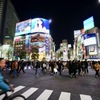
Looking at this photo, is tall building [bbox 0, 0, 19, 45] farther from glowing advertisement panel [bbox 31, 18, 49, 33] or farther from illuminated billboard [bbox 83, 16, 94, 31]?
illuminated billboard [bbox 83, 16, 94, 31]

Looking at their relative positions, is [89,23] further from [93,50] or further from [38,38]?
[38,38]

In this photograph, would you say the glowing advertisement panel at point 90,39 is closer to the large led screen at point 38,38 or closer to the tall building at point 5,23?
the large led screen at point 38,38

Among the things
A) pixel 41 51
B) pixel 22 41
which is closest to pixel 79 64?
pixel 41 51

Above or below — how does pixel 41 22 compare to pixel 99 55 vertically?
above

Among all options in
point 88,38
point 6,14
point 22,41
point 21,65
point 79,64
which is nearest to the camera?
point 79,64

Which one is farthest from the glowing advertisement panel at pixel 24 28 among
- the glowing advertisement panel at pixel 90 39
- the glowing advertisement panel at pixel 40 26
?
the glowing advertisement panel at pixel 90 39

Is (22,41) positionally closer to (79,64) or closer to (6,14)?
(6,14)

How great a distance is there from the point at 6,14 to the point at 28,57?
234 feet

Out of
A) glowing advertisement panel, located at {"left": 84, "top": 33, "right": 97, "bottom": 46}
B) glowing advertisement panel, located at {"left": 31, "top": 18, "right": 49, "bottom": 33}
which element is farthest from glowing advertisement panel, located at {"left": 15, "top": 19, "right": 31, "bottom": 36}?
glowing advertisement panel, located at {"left": 84, "top": 33, "right": 97, "bottom": 46}

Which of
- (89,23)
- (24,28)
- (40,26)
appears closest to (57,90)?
(89,23)

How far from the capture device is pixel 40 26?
335 ft

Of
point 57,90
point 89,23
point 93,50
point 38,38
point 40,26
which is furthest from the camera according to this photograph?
point 40,26

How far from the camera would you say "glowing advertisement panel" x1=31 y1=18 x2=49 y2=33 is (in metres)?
101

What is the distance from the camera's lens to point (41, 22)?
10219cm
